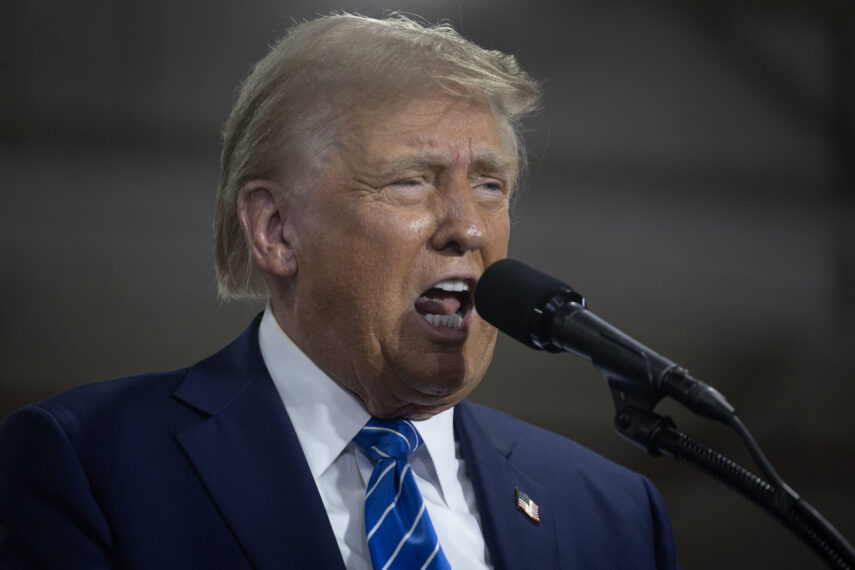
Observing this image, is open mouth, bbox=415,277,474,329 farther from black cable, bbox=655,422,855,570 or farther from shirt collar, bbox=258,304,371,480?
black cable, bbox=655,422,855,570

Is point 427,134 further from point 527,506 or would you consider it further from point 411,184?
point 527,506

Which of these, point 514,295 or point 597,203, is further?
point 597,203

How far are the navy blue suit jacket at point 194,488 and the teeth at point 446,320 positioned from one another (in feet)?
1.00

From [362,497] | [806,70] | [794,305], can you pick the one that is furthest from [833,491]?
[362,497]

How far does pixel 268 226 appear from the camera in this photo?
5.24ft

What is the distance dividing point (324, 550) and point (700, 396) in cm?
67

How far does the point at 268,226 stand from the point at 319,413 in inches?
13.8

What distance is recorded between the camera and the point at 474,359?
1492mm

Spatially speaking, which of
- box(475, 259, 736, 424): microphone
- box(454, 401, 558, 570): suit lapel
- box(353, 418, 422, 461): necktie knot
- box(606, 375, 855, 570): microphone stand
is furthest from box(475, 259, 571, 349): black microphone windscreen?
box(454, 401, 558, 570): suit lapel

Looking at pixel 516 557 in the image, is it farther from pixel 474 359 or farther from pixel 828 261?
pixel 828 261

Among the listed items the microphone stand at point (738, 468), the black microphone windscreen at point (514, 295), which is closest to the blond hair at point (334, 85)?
the black microphone windscreen at point (514, 295)

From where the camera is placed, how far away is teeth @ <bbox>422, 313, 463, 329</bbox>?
1.47 meters

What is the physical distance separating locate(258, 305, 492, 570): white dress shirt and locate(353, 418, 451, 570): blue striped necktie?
0.03 m

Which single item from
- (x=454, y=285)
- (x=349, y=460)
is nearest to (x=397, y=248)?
(x=454, y=285)
